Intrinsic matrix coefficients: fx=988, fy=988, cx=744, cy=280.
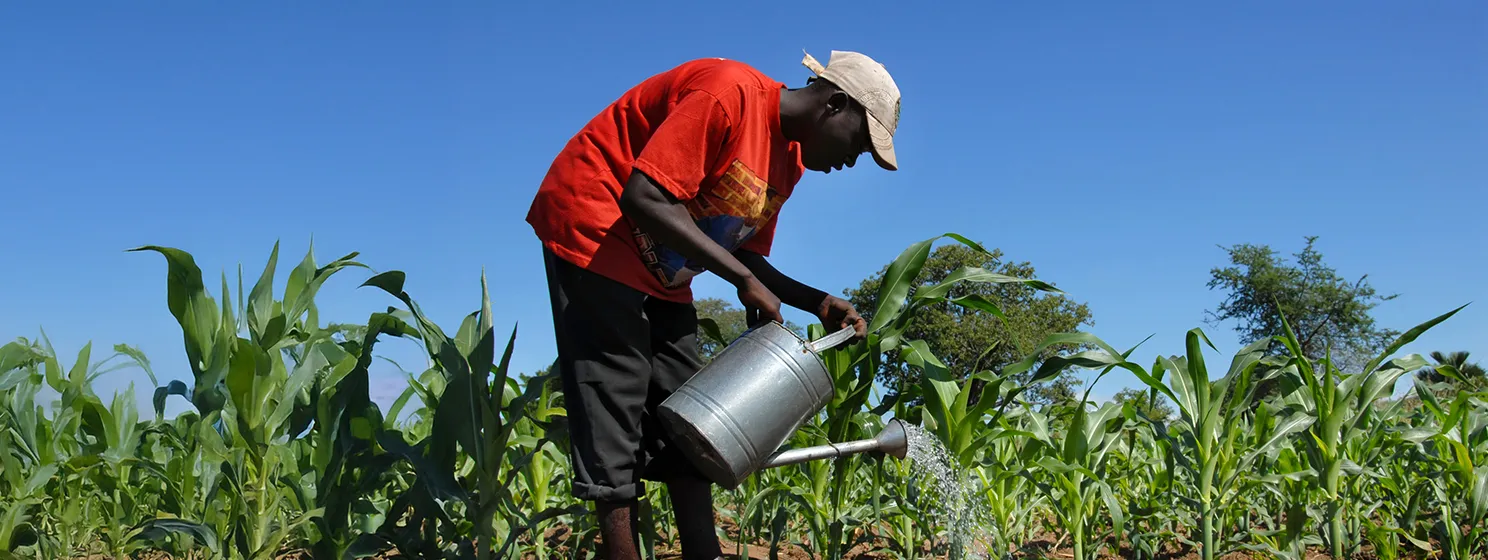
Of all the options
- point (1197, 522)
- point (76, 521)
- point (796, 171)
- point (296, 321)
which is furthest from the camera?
point (76, 521)

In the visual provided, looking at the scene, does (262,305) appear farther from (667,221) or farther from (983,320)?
(983,320)

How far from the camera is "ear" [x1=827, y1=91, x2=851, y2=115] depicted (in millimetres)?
1873

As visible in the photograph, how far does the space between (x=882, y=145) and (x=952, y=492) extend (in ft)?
3.53

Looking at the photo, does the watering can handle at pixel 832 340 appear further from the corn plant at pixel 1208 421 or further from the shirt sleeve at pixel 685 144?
the corn plant at pixel 1208 421

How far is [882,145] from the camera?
6.23ft

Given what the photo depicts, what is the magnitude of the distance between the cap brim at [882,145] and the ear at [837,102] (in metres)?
0.05

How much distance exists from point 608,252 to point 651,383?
0.35 m

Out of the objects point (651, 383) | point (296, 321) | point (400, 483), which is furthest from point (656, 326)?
point (400, 483)

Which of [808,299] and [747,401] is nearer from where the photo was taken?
[747,401]

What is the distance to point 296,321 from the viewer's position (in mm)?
2488

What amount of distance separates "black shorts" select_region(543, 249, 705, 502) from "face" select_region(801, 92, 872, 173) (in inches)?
17.9

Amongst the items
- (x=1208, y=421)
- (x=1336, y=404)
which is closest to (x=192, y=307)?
(x=1208, y=421)

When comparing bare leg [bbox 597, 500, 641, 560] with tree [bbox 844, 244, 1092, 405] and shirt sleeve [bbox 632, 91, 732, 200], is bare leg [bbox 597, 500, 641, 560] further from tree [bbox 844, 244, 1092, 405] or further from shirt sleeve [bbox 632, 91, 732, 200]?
tree [bbox 844, 244, 1092, 405]

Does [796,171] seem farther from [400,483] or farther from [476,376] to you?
[400,483]
